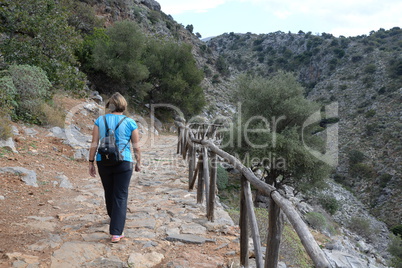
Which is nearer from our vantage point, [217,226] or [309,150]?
[217,226]

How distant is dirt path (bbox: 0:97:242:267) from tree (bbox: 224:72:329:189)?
7906mm

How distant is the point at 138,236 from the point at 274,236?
2032 mm

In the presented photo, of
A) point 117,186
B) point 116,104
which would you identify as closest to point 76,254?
point 117,186

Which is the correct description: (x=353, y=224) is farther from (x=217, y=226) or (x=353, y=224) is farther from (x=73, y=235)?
(x=73, y=235)

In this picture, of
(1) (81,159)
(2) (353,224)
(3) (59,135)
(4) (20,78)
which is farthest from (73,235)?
(2) (353,224)

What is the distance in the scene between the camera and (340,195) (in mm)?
27578

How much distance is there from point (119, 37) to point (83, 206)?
56.2ft

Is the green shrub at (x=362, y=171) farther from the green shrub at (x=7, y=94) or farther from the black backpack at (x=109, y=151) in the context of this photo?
the black backpack at (x=109, y=151)

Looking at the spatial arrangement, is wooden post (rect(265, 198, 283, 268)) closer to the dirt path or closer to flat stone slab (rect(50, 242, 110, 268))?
the dirt path

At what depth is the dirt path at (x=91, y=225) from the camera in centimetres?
298

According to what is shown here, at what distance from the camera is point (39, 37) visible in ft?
34.2

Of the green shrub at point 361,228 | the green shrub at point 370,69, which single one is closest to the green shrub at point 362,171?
the green shrub at point 361,228

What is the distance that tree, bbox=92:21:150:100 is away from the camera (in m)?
18.0

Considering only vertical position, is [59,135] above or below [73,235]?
above
